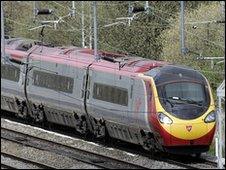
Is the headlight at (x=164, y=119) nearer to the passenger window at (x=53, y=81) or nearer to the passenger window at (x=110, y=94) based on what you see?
the passenger window at (x=110, y=94)

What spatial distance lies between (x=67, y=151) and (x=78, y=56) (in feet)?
12.8

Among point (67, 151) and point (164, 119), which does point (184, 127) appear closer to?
point (164, 119)

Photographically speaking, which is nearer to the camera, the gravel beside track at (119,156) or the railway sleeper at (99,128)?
the gravel beside track at (119,156)

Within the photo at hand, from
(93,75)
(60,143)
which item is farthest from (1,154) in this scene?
(93,75)

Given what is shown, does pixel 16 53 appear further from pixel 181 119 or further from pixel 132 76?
pixel 181 119

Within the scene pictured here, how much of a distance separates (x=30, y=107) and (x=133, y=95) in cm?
718

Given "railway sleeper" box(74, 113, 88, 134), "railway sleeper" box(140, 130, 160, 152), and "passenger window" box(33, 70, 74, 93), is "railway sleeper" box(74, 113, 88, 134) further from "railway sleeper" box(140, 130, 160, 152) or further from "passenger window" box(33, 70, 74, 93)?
"railway sleeper" box(140, 130, 160, 152)

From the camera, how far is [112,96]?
21688 millimetres

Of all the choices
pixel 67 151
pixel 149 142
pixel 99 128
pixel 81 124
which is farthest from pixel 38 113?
pixel 149 142

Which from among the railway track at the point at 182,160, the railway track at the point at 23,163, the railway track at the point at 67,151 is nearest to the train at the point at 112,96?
the railway track at the point at 182,160

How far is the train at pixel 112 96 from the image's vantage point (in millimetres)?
19672

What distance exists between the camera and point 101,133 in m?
22.7

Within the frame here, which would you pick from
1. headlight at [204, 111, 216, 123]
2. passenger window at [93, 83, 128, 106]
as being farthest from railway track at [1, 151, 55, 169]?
headlight at [204, 111, 216, 123]

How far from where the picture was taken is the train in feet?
64.5
